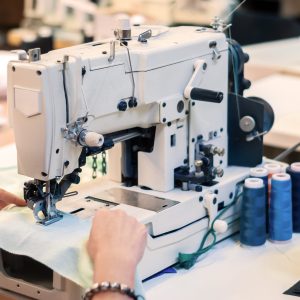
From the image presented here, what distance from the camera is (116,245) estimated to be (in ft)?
4.97

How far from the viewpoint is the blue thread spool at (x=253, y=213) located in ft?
6.17

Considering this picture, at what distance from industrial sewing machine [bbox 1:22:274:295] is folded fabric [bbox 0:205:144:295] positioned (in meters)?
0.04

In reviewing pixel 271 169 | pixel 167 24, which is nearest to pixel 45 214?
pixel 271 169

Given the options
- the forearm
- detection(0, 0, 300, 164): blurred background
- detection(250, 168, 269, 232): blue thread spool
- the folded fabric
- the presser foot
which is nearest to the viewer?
the forearm

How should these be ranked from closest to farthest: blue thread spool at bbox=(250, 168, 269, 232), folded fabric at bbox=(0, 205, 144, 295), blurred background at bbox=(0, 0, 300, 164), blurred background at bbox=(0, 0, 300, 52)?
folded fabric at bbox=(0, 205, 144, 295)
blue thread spool at bbox=(250, 168, 269, 232)
blurred background at bbox=(0, 0, 300, 164)
blurred background at bbox=(0, 0, 300, 52)

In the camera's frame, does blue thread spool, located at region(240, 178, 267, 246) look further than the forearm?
Yes

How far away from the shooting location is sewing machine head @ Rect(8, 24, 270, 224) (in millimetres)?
1610

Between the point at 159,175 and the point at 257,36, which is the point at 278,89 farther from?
the point at 257,36

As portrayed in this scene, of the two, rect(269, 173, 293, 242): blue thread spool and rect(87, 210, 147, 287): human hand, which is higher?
rect(87, 210, 147, 287): human hand

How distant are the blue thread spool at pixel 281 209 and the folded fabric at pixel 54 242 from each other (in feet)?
1.56

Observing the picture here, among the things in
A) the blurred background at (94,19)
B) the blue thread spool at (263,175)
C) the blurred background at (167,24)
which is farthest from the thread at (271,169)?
the blurred background at (94,19)

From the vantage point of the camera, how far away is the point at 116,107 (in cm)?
174

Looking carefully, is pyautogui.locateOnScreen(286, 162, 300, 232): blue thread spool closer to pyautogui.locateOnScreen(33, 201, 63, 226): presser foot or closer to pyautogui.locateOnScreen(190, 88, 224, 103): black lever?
pyautogui.locateOnScreen(190, 88, 224, 103): black lever

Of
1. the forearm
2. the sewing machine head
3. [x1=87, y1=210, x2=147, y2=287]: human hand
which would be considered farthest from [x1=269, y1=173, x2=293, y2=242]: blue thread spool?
the forearm
